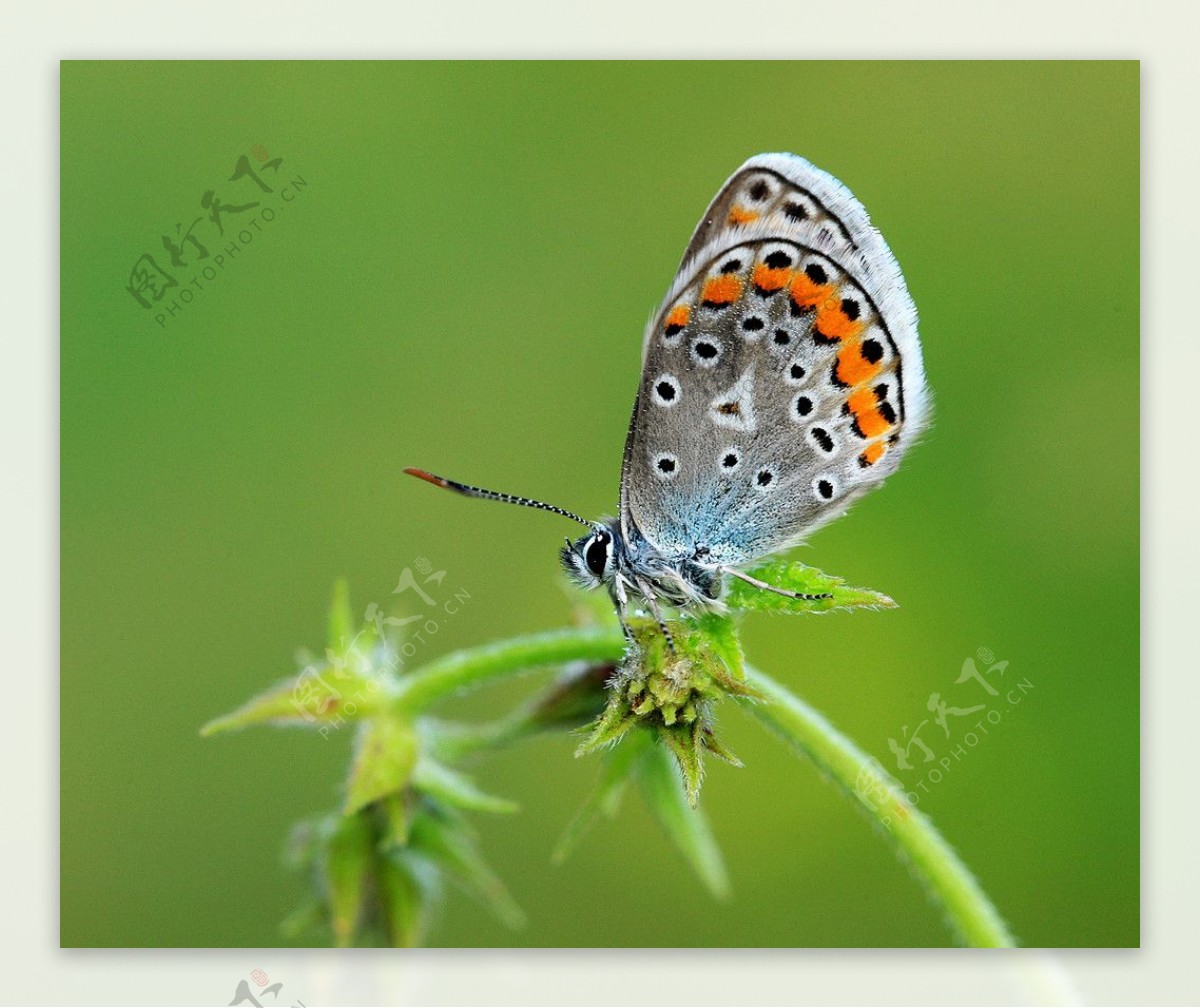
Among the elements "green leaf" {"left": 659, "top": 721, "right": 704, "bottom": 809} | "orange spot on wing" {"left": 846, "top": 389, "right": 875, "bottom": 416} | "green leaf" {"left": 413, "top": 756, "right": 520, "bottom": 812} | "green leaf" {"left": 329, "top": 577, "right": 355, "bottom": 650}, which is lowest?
"green leaf" {"left": 413, "top": 756, "right": 520, "bottom": 812}

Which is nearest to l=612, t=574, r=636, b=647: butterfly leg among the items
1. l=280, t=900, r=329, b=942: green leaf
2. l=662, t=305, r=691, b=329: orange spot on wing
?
l=662, t=305, r=691, b=329: orange spot on wing

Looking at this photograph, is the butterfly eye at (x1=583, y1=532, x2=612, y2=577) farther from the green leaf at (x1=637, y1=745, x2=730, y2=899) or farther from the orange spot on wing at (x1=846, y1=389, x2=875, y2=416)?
the orange spot on wing at (x1=846, y1=389, x2=875, y2=416)

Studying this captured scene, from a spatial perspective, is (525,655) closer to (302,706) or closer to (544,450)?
(302,706)

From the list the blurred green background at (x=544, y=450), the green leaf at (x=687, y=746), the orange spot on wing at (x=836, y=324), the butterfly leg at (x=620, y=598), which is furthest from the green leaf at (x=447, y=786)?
the orange spot on wing at (x=836, y=324)

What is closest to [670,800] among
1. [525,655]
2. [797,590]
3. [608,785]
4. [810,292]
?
[608,785]

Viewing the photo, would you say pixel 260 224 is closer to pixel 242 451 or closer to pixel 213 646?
pixel 242 451

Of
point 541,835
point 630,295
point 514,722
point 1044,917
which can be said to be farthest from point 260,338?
point 1044,917

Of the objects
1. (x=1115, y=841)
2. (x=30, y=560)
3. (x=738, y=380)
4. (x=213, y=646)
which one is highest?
(x=738, y=380)
